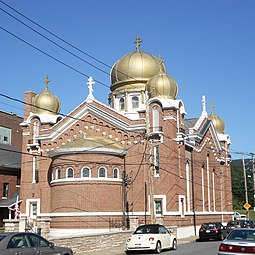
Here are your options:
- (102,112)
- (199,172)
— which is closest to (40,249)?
(102,112)

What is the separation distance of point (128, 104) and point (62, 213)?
14.7m

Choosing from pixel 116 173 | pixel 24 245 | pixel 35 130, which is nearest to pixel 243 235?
pixel 24 245

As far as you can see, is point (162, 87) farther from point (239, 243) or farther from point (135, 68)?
point (239, 243)

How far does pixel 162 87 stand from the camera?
1490 inches

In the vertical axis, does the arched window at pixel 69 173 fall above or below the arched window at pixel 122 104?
below

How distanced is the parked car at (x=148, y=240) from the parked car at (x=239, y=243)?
748 cm

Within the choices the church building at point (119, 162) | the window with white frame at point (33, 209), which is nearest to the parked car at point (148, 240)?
the church building at point (119, 162)

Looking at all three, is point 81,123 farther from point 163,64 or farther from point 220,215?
point 220,215

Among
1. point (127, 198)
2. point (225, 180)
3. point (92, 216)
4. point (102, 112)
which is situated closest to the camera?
point (92, 216)

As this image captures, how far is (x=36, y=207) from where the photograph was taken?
39656 millimetres

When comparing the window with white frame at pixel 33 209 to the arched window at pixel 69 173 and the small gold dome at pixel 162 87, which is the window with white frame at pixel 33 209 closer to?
the arched window at pixel 69 173

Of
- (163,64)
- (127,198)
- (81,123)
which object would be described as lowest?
(127,198)

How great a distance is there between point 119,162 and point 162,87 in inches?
288

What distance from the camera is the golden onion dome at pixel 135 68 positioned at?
44750mm
